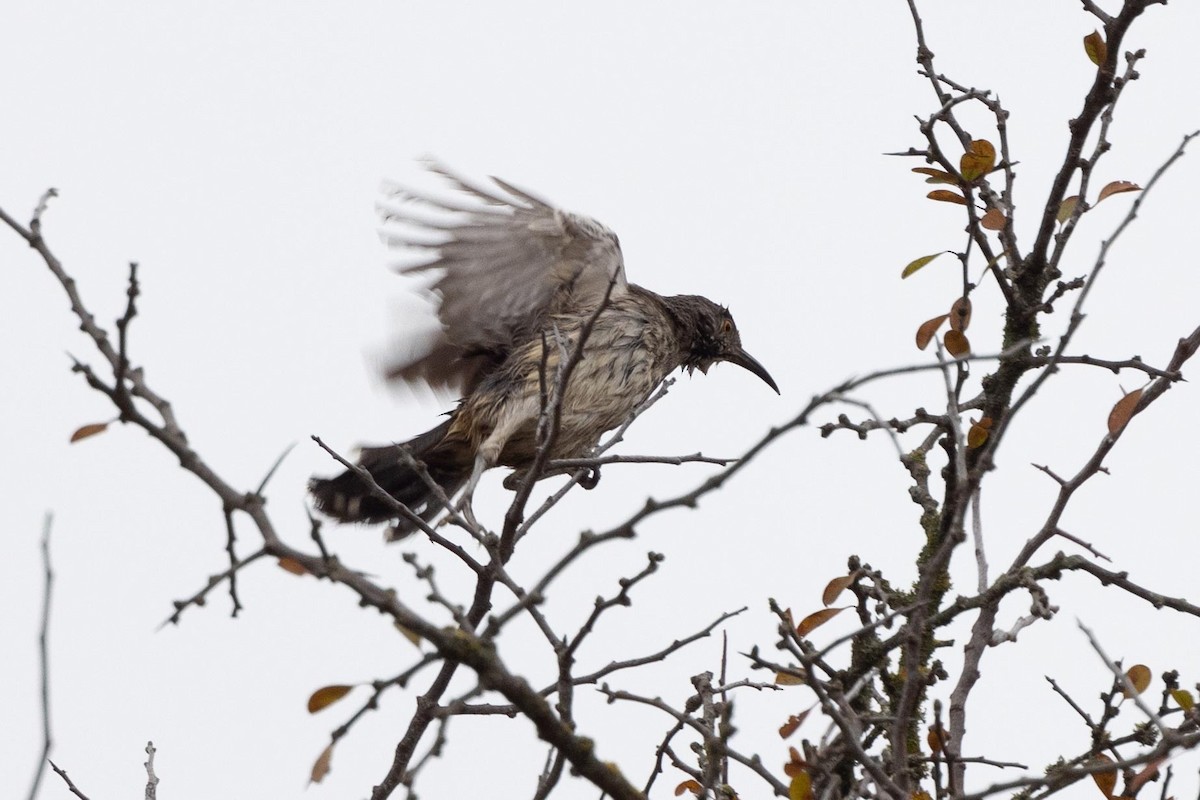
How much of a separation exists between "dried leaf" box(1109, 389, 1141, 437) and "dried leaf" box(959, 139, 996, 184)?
28.2 inches

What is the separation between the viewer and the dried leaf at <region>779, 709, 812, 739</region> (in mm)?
3168

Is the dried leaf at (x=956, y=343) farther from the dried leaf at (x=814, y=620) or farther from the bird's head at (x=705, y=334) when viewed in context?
the bird's head at (x=705, y=334)

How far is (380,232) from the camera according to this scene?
17.6 ft

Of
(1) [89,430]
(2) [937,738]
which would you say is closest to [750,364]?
(2) [937,738]

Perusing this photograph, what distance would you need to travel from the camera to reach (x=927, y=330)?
146 inches

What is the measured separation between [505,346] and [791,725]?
3.28 meters

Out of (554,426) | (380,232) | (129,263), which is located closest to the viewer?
(129,263)

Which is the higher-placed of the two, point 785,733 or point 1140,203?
point 1140,203

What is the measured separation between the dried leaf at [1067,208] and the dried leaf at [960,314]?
1.10 feet

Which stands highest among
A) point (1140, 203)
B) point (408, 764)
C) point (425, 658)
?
point (1140, 203)

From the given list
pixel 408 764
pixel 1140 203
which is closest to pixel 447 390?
pixel 408 764

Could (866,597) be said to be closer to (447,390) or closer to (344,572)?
(344,572)

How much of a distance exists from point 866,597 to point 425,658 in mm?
1686

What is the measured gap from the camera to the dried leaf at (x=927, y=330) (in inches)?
145
